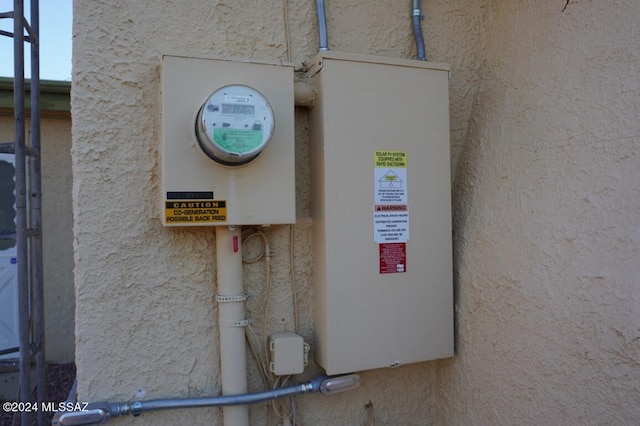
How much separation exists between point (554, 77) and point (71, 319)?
386cm

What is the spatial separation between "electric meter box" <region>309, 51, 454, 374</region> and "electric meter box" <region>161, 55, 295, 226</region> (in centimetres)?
23

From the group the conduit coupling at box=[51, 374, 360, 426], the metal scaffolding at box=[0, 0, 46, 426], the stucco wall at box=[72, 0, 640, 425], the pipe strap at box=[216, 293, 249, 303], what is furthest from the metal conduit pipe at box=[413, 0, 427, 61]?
the metal scaffolding at box=[0, 0, 46, 426]

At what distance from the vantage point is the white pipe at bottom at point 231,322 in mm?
1677

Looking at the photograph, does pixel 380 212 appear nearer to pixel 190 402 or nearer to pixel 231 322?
pixel 231 322

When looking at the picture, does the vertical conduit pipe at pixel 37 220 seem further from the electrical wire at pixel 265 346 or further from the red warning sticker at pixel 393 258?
the red warning sticker at pixel 393 258

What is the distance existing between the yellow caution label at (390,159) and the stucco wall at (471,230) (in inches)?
11.7

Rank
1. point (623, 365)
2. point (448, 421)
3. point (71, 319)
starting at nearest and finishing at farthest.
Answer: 1. point (623, 365)
2. point (448, 421)
3. point (71, 319)

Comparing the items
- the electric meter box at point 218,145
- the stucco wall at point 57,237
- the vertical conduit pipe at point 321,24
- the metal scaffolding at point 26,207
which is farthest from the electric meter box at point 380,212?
the stucco wall at point 57,237

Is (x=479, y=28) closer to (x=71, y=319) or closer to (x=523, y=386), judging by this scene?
(x=523, y=386)

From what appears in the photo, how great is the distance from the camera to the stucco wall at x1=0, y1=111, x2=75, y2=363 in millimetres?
3729

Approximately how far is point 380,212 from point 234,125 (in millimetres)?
A: 655

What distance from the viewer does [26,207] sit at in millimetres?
1822

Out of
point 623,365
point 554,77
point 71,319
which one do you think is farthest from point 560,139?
point 71,319

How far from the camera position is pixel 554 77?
1708 mm
